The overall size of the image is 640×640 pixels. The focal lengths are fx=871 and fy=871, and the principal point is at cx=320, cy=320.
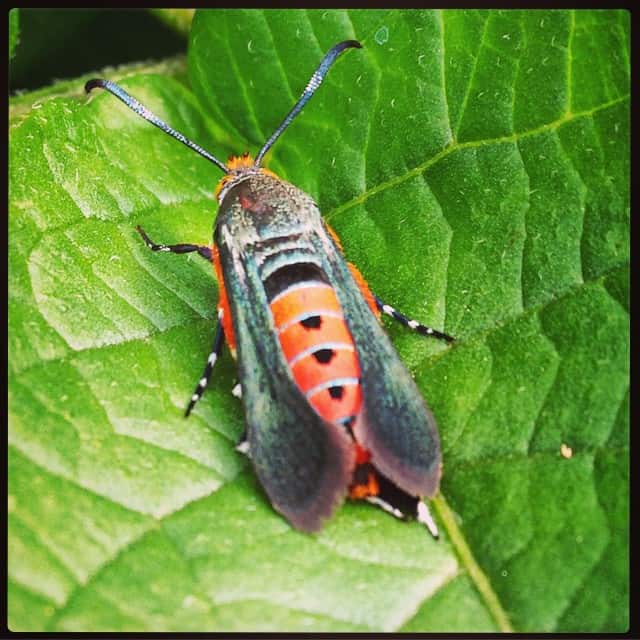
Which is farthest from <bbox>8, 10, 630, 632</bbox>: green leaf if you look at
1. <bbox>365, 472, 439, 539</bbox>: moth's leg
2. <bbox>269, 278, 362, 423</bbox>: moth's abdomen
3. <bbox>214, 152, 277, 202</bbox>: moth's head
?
<bbox>269, 278, 362, 423</bbox>: moth's abdomen

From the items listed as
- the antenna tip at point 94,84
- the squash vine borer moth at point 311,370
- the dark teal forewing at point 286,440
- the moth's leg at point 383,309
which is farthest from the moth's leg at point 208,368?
the antenna tip at point 94,84

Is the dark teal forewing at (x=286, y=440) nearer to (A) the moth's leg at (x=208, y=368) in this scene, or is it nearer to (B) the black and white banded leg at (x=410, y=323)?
(A) the moth's leg at (x=208, y=368)

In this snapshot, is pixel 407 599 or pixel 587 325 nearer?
pixel 407 599

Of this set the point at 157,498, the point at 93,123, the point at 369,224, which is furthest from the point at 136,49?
the point at 157,498

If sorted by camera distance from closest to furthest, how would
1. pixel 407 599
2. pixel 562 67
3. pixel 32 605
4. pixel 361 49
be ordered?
1. pixel 32 605
2. pixel 407 599
3. pixel 562 67
4. pixel 361 49

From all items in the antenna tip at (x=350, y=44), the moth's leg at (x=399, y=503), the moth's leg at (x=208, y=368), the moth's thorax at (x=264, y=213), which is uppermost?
the antenna tip at (x=350, y=44)

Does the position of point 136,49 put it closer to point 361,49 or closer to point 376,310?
point 361,49

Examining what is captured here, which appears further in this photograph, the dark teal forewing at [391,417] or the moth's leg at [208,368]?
the moth's leg at [208,368]
